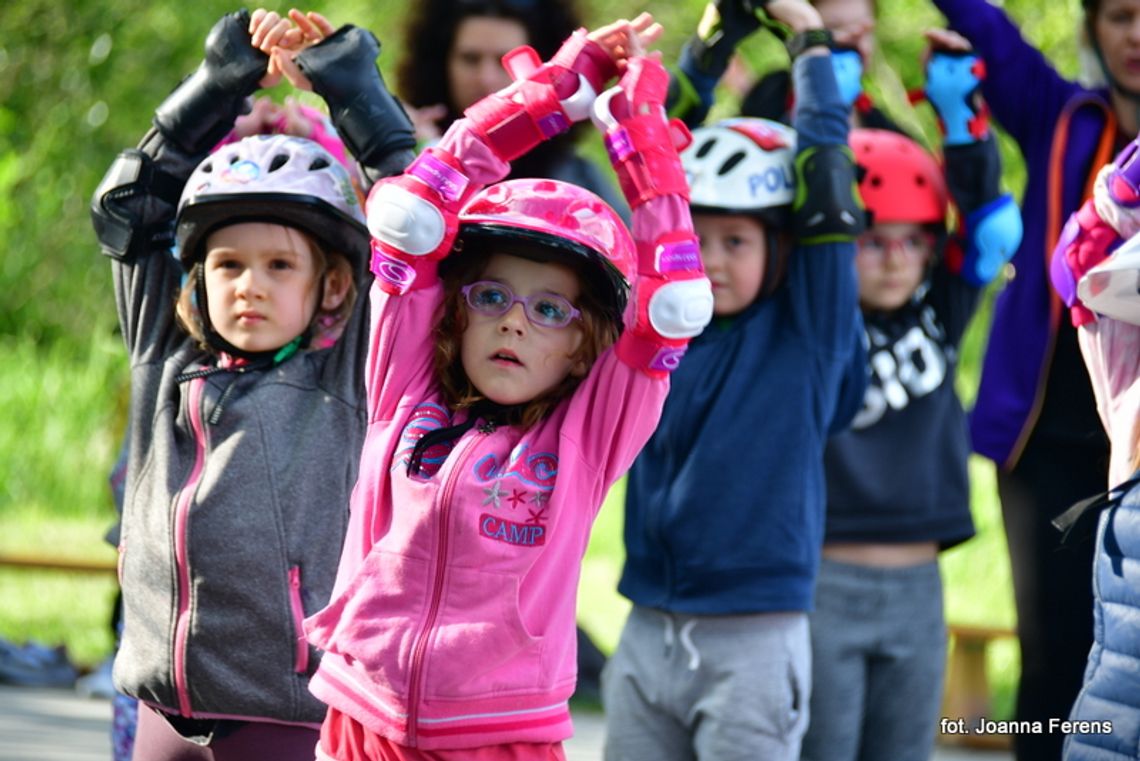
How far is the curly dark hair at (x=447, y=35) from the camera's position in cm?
592

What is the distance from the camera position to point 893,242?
527 centimetres

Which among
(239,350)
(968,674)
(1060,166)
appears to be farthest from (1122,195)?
(968,674)

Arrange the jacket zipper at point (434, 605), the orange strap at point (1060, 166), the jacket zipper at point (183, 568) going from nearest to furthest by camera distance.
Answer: the jacket zipper at point (434, 605)
the jacket zipper at point (183, 568)
the orange strap at point (1060, 166)

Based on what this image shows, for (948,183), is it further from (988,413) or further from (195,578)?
(195,578)

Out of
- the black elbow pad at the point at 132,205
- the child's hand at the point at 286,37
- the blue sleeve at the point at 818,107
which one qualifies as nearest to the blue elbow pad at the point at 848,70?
the blue sleeve at the point at 818,107

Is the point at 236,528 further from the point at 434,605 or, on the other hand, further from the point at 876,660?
the point at 876,660

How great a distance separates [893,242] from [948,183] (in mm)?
243

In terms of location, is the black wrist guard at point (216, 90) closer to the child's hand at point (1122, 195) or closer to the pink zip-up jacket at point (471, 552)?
the pink zip-up jacket at point (471, 552)

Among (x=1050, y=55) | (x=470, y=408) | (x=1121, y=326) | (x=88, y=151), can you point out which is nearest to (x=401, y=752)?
(x=470, y=408)

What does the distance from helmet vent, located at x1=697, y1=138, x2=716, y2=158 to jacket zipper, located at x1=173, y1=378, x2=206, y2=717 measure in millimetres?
1586

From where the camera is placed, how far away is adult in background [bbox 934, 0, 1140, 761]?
4.91m

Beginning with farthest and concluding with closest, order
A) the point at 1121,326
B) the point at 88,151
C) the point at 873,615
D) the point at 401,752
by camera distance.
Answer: the point at 88,151 → the point at 873,615 → the point at 1121,326 → the point at 401,752

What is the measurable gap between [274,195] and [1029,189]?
232 centimetres

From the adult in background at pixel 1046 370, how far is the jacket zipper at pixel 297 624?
6.85 ft
